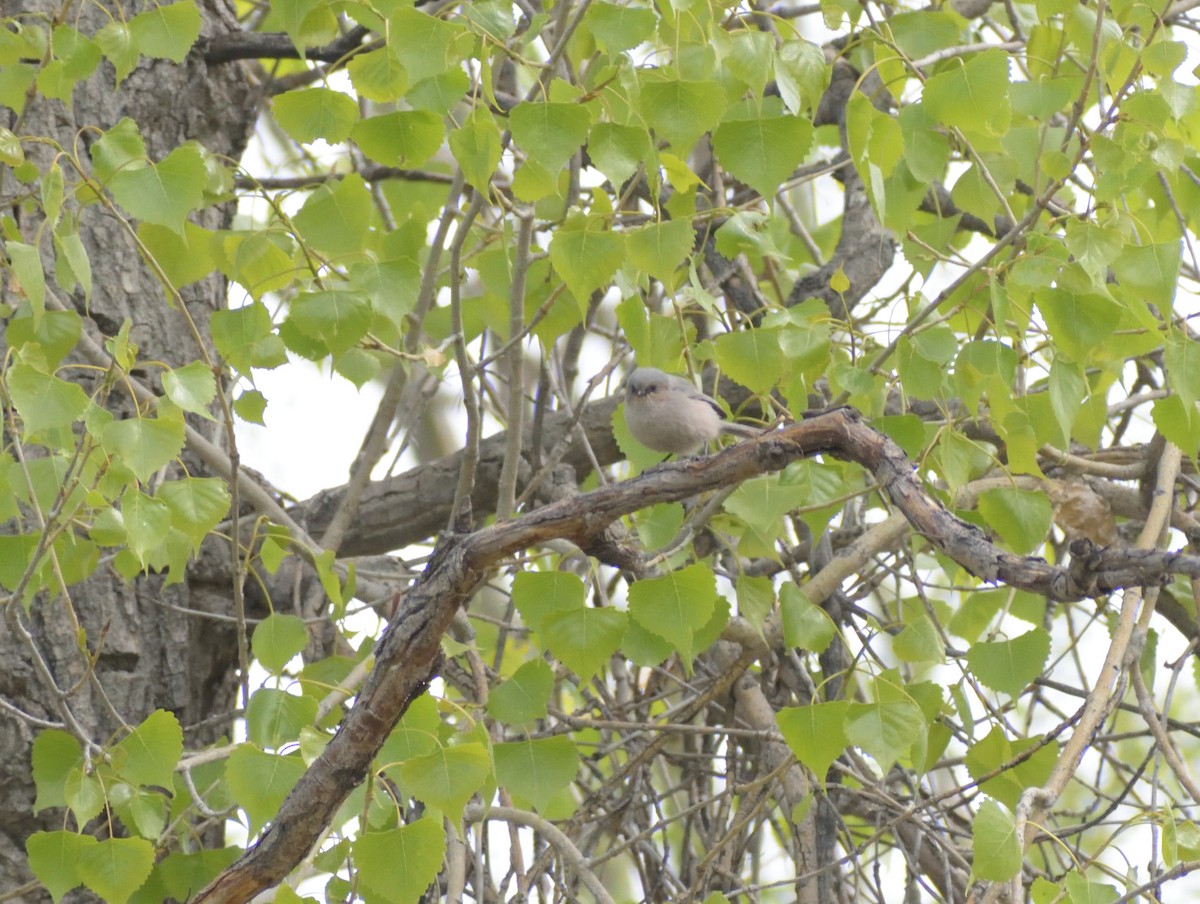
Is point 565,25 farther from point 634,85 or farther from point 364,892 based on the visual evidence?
point 364,892

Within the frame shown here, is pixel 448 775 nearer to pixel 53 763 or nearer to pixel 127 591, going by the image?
pixel 53 763

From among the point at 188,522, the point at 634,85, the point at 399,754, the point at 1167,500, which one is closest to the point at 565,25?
the point at 634,85

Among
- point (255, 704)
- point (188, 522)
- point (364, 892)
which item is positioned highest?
point (188, 522)

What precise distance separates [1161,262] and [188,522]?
1758mm

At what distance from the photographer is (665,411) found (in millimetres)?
3166

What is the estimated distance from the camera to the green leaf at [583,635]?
2164mm

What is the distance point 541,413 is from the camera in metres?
3.33

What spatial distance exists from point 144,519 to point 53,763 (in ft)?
2.31

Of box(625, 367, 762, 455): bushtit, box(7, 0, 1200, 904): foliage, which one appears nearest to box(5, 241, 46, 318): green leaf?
box(7, 0, 1200, 904): foliage

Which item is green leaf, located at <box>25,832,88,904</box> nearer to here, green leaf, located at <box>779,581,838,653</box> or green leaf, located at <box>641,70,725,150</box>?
green leaf, located at <box>779,581,838,653</box>

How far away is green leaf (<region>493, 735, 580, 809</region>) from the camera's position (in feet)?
7.52

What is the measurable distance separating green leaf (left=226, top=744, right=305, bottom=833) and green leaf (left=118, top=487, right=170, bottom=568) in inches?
15.2

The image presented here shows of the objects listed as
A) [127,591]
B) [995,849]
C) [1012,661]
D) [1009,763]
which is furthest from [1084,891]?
[127,591]

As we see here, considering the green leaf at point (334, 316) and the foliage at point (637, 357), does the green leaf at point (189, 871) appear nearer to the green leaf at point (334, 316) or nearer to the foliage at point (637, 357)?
the foliage at point (637, 357)
